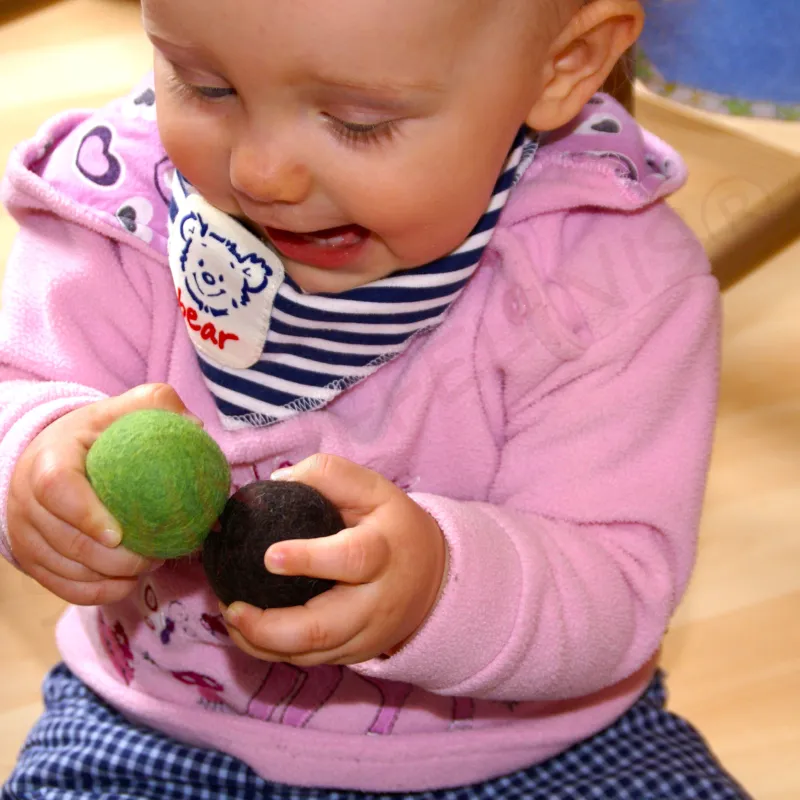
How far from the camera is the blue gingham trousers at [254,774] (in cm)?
76

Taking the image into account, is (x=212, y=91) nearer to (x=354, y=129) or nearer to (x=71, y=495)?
(x=354, y=129)

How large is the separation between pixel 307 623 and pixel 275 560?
0.22 feet

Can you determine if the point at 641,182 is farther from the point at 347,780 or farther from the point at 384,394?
the point at 347,780

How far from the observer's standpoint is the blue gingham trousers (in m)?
0.76

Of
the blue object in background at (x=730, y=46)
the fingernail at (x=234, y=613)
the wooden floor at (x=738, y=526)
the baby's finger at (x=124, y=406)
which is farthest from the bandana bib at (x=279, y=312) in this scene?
the wooden floor at (x=738, y=526)

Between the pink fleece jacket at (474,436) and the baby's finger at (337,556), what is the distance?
90 mm

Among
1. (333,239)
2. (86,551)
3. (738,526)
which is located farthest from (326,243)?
(738,526)

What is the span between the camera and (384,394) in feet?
2.54

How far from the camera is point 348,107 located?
0.55m

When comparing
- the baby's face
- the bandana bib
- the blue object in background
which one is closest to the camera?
the baby's face

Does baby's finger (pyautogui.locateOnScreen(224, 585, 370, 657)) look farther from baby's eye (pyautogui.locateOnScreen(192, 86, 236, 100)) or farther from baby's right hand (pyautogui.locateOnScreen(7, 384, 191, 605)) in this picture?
baby's eye (pyautogui.locateOnScreen(192, 86, 236, 100))

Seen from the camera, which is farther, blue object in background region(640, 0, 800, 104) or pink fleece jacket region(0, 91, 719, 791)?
blue object in background region(640, 0, 800, 104)

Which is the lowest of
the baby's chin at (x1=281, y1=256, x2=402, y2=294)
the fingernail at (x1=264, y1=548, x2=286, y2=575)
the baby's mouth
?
the fingernail at (x1=264, y1=548, x2=286, y2=575)

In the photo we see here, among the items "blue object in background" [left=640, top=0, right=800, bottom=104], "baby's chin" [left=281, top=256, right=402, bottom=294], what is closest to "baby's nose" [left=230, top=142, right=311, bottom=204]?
"baby's chin" [left=281, top=256, right=402, bottom=294]
